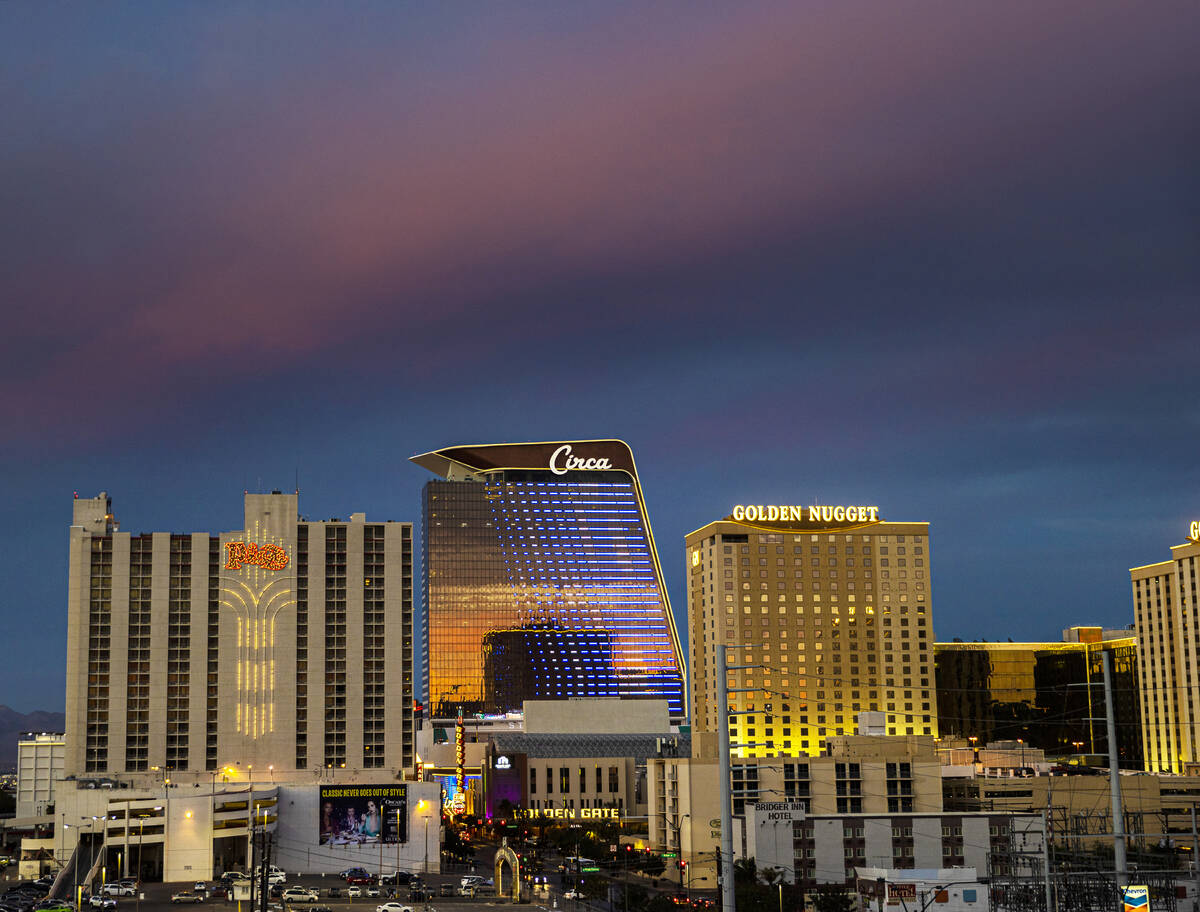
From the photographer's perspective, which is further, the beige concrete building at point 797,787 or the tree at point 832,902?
the beige concrete building at point 797,787

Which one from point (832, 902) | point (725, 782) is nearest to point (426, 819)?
point (832, 902)

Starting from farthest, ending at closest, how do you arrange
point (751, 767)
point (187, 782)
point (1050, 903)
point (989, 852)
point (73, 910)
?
point (187, 782), point (751, 767), point (989, 852), point (73, 910), point (1050, 903)

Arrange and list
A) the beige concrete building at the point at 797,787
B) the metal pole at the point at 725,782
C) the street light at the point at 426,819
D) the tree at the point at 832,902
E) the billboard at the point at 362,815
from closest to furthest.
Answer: the metal pole at the point at 725,782 → the tree at the point at 832,902 → the beige concrete building at the point at 797,787 → the billboard at the point at 362,815 → the street light at the point at 426,819

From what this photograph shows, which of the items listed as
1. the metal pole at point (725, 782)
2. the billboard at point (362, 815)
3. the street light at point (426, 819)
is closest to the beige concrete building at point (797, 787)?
the street light at point (426, 819)

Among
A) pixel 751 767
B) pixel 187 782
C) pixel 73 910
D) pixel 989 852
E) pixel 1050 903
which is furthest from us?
pixel 187 782

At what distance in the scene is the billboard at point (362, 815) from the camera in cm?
16950

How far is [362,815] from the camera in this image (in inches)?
6703

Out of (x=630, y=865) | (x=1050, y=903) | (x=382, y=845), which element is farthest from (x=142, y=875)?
(x=1050, y=903)

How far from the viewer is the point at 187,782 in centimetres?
19412

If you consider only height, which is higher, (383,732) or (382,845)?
(383,732)

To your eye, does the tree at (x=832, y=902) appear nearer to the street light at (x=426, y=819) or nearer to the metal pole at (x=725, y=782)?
the metal pole at (x=725, y=782)

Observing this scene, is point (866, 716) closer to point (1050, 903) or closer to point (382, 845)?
point (382, 845)

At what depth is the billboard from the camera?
556 feet

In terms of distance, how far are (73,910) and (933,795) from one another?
95137 millimetres
